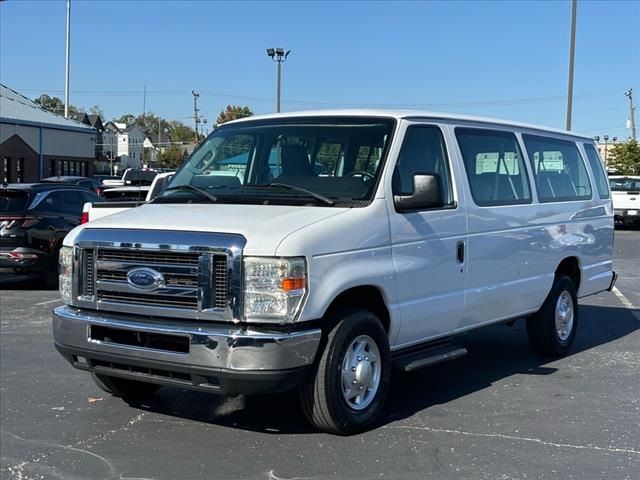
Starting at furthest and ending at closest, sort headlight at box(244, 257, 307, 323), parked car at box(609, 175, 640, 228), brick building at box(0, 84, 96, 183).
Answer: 1. brick building at box(0, 84, 96, 183)
2. parked car at box(609, 175, 640, 228)
3. headlight at box(244, 257, 307, 323)

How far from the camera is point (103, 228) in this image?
5203mm

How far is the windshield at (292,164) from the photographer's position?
554 cm

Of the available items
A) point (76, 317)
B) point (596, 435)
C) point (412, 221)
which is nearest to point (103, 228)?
point (76, 317)

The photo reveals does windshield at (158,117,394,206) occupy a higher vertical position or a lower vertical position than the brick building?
lower

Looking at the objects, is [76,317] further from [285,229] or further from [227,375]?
[285,229]

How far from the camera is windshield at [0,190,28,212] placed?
1268 cm

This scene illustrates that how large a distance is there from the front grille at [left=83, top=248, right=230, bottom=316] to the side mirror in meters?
1.45

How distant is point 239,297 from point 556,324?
4.20 metres

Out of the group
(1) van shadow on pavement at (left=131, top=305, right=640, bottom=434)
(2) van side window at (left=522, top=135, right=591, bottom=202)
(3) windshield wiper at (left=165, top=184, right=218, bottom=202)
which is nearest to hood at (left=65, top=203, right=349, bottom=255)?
(3) windshield wiper at (left=165, top=184, right=218, bottom=202)

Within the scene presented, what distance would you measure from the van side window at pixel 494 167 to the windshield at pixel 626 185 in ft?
71.6

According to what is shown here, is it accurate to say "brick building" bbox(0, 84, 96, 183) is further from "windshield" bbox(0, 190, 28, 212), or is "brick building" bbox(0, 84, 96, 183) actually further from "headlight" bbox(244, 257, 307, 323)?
"headlight" bbox(244, 257, 307, 323)

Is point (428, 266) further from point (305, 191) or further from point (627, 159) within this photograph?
point (627, 159)

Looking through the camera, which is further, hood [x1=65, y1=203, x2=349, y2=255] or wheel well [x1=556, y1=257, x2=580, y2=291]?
wheel well [x1=556, y1=257, x2=580, y2=291]

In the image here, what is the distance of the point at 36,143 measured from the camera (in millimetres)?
36562
